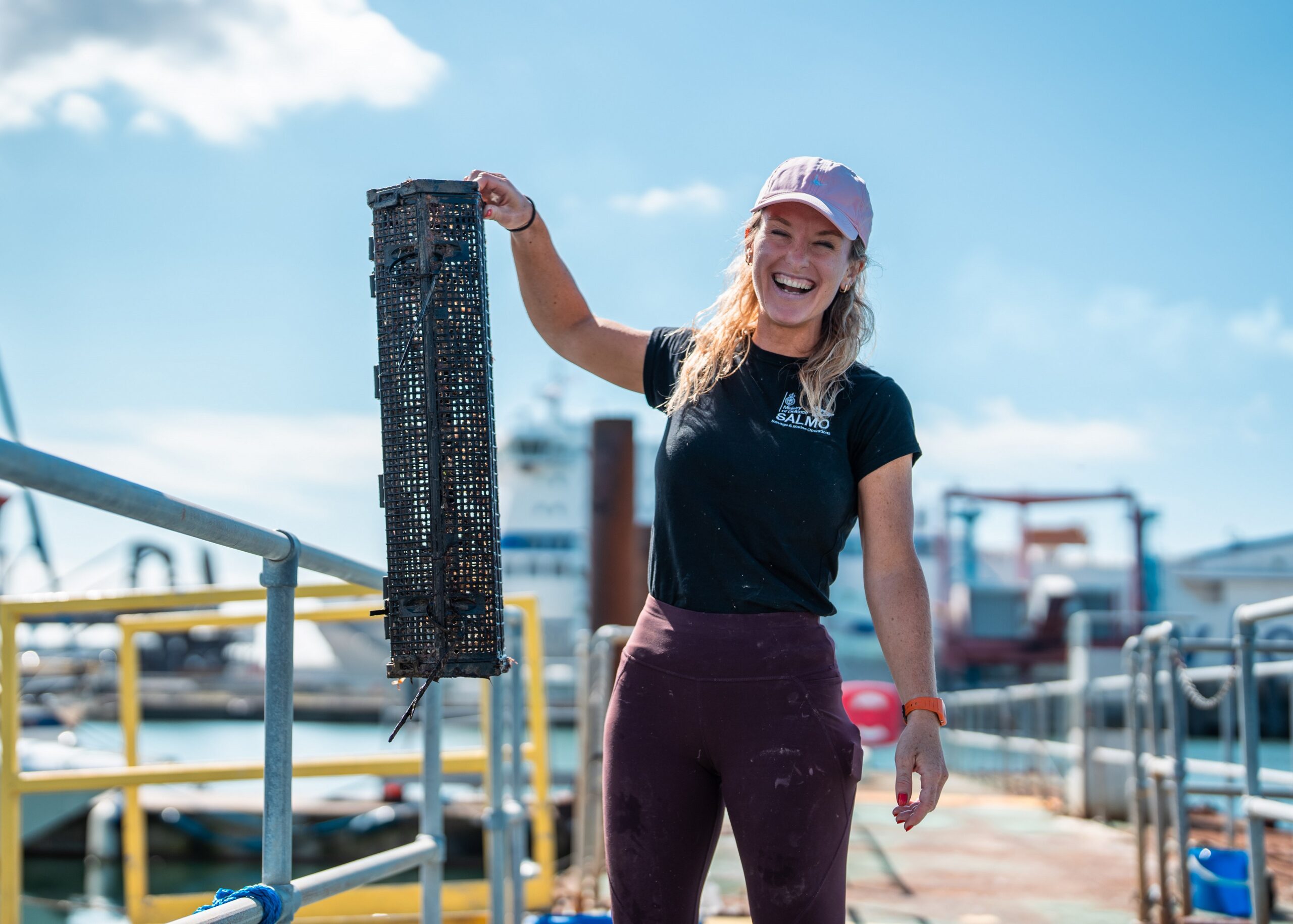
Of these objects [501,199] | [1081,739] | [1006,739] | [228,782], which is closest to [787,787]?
[501,199]

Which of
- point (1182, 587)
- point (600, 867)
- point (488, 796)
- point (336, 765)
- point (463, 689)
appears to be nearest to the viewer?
point (336, 765)

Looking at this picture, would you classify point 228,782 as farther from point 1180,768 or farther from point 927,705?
point 927,705

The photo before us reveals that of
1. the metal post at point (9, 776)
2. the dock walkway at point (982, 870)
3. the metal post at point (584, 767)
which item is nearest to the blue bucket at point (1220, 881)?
the dock walkway at point (982, 870)

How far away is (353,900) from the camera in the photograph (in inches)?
154

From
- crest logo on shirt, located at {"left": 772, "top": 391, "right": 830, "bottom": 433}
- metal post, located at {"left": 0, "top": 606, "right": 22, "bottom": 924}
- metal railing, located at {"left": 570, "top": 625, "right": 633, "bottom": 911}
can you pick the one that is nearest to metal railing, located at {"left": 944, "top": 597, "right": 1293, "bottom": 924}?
crest logo on shirt, located at {"left": 772, "top": 391, "right": 830, "bottom": 433}

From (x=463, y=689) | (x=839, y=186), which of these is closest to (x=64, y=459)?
(x=839, y=186)

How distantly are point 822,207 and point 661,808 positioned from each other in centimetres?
95

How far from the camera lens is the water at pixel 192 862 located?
10.7 metres

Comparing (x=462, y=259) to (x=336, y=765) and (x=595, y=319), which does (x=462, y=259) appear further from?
(x=336, y=765)

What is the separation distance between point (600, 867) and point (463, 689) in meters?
29.0

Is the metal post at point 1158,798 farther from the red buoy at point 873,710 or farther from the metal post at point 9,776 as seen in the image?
the metal post at point 9,776

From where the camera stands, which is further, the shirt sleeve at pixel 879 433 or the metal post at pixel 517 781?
the metal post at pixel 517 781

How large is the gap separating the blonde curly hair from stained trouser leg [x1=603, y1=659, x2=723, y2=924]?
1.55 ft

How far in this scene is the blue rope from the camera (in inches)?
58.7
